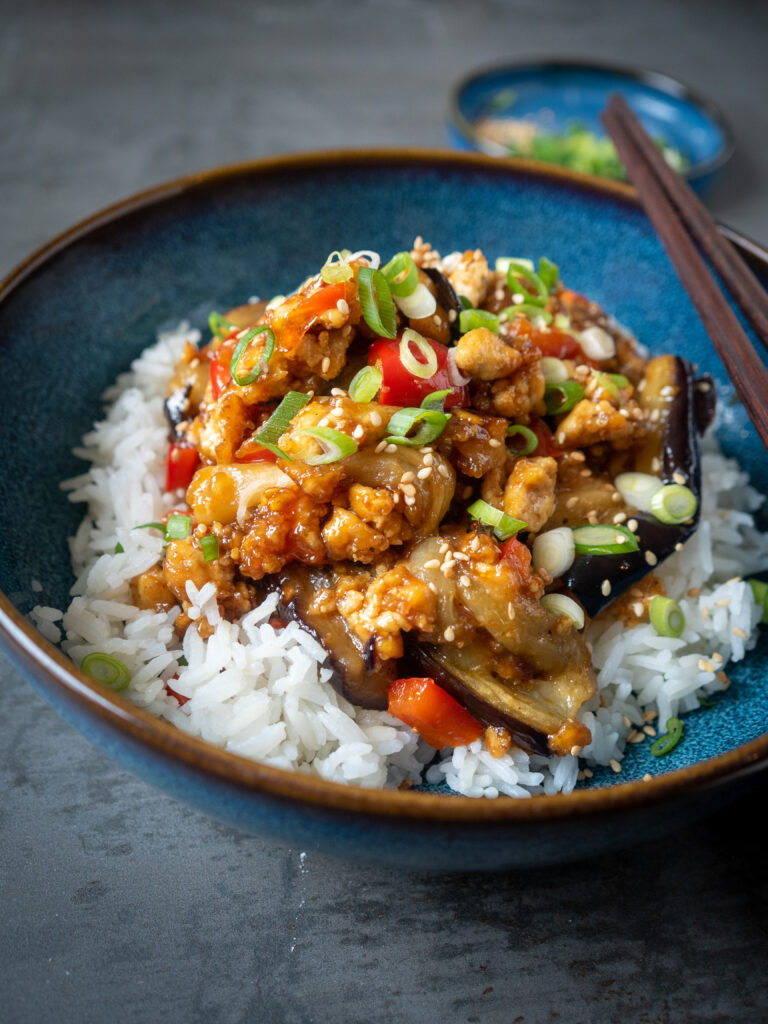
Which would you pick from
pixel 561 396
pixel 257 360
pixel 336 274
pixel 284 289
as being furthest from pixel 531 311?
pixel 284 289

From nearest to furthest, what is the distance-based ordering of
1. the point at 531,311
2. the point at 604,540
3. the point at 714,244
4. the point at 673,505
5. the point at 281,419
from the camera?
the point at 281,419, the point at 604,540, the point at 673,505, the point at 531,311, the point at 714,244

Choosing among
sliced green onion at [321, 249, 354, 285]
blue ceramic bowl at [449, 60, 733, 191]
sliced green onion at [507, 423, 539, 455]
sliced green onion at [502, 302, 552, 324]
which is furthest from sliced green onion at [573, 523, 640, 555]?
blue ceramic bowl at [449, 60, 733, 191]

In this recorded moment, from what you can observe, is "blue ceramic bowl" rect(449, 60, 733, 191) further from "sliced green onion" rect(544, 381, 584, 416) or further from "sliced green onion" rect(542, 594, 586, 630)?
"sliced green onion" rect(542, 594, 586, 630)

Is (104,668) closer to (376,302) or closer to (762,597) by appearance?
(376,302)

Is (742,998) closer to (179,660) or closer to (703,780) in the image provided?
(703,780)

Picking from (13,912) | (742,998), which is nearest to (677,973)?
(742,998)

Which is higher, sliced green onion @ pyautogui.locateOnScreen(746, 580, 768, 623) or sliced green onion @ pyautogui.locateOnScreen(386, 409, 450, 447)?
sliced green onion @ pyautogui.locateOnScreen(386, 409, 450, 447)
